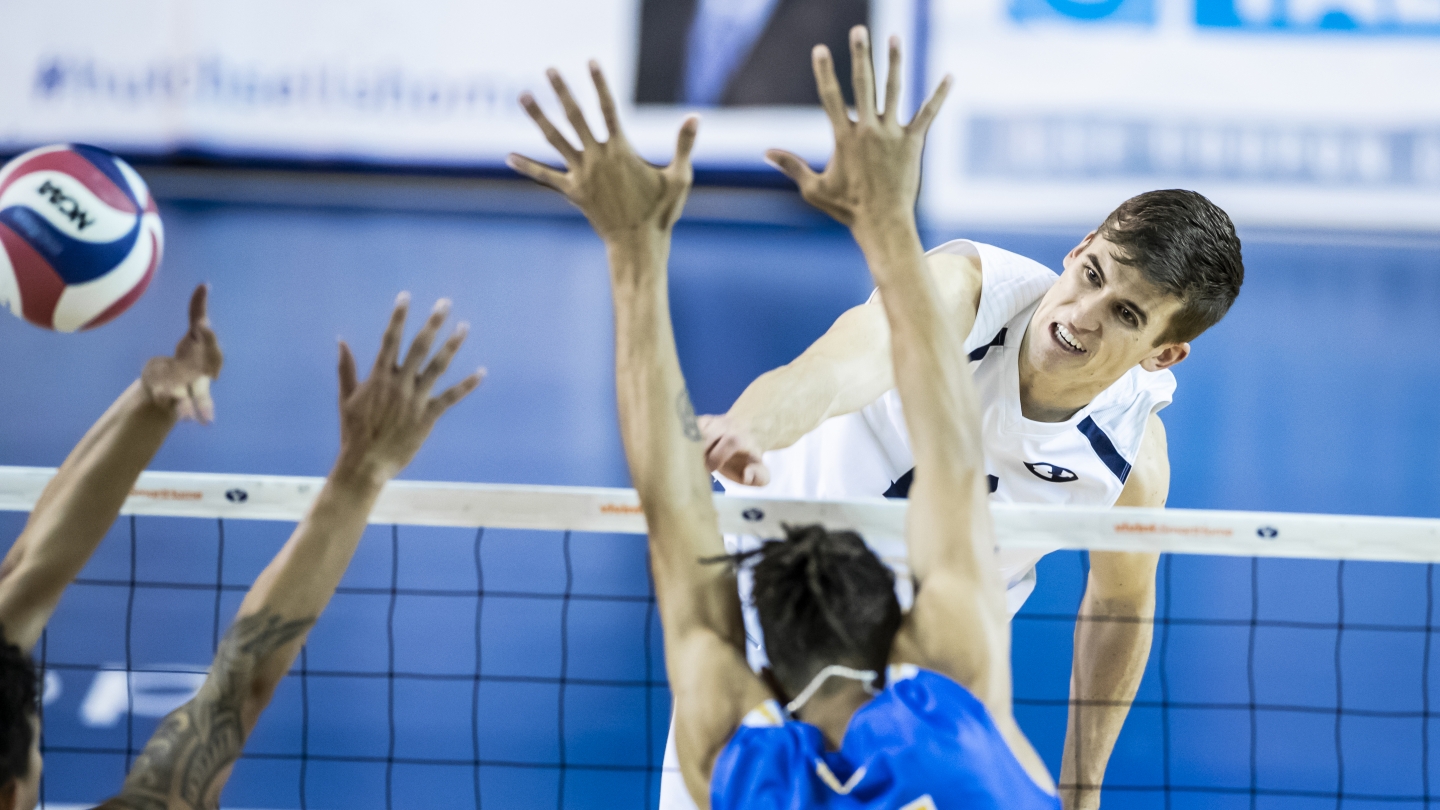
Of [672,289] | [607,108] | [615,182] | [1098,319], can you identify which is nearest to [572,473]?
[672,289]

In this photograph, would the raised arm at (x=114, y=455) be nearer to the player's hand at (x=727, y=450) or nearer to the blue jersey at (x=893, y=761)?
the player's hand at (x=727, y=450)

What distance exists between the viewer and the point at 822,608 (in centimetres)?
235

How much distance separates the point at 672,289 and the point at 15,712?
725cm

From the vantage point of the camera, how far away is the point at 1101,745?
4.18 meters

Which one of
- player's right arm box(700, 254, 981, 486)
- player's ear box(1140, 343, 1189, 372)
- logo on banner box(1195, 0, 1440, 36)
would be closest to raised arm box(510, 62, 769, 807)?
player's right arm box(700, 254, 981, 486)

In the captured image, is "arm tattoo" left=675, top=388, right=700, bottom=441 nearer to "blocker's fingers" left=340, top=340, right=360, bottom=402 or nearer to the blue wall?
"blocker's fingers" left=340, top=340, right=360, bottom=402

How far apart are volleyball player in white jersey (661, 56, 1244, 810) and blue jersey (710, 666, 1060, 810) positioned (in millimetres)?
914

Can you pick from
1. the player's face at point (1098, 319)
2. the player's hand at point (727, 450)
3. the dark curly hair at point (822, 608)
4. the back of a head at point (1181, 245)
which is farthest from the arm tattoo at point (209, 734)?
the back of a head at point (1181, 245)

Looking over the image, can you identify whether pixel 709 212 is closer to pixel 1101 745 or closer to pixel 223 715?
pixel 1101 745

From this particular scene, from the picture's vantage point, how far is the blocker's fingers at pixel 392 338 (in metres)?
2.54

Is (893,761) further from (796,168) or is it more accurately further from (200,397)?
(200,397)

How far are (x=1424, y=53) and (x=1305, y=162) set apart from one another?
1.38 metres

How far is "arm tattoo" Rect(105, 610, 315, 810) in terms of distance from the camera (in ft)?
8.14

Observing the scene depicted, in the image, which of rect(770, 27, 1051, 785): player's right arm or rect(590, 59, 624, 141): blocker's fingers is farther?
rect(590, 59, 624, 141): blocker's fingers
